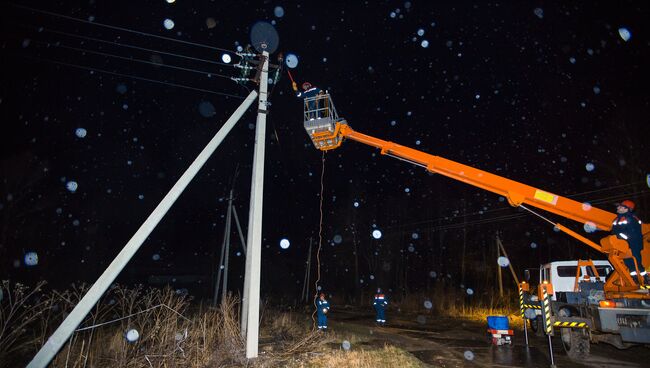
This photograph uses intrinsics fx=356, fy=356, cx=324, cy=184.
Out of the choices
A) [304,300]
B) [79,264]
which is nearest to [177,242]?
[79,264]

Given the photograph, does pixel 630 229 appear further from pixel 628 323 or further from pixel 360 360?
pixel 360 360

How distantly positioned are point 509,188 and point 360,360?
4965mm

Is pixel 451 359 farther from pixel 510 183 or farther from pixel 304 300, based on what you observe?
pixel 304 300

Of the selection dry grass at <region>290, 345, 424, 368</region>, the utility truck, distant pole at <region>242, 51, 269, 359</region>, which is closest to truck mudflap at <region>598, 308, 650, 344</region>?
the utility truck

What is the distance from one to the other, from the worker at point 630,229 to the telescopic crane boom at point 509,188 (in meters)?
0.18

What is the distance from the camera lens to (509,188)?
26.3 ft

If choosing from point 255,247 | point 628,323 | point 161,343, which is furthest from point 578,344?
point 161,343

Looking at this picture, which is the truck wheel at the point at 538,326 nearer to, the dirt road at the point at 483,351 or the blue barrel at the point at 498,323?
the dirt road at the point at 483,351

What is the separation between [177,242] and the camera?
2336 inches

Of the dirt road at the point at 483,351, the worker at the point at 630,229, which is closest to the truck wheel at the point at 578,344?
the dirt road at the point at 483,351

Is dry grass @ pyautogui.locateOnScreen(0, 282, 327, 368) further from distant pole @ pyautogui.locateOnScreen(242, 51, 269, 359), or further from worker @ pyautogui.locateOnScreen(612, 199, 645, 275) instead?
worker @ pyautogui.locateOnScreen(612, 199, 645, 275)

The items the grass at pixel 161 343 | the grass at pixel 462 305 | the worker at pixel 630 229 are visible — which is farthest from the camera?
the grass at pixel 462 305

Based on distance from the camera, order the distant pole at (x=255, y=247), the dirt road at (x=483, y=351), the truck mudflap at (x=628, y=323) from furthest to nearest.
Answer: the dirt road at (x=483, y=351), the distant pole at (x=255, y=247), the truck mudflap at (x=628, y=323)

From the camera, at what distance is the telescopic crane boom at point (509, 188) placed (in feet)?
23.7
